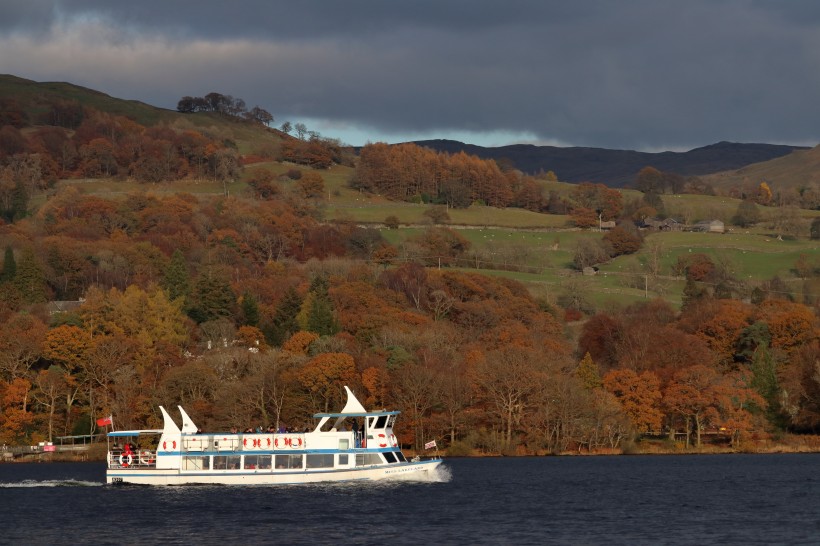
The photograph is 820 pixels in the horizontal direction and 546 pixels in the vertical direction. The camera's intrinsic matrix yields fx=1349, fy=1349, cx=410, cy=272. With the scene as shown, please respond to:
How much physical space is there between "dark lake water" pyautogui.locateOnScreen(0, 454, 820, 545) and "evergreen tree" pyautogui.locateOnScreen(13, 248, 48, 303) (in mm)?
87253

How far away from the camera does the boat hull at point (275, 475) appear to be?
298ft

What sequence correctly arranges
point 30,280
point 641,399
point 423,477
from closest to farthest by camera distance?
point 423,477, point 641,399, point 30,280

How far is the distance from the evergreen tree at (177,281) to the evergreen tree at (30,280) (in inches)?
735

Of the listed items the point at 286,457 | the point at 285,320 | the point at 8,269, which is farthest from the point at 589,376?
the point at 8,269

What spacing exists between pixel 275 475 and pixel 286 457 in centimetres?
142

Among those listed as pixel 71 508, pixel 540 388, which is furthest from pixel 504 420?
pixel 71 508

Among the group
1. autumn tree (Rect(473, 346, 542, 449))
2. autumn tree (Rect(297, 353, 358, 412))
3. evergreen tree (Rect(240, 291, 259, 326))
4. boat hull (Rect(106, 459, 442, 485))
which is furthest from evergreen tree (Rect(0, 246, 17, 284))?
boat hull (Rect(106, 459, 442, 485))

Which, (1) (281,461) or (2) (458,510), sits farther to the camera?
(1) (281,461)

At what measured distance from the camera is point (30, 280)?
631 ft

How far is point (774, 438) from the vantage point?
134 metres

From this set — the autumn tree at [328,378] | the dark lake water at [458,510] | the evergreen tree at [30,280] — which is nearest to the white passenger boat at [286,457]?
the dark lake water at [458,510]

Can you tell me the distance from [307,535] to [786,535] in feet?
78.4

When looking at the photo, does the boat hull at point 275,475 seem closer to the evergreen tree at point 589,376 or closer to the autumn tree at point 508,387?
the autumn tree at point 508,387

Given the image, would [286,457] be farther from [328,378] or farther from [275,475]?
[328,378]
